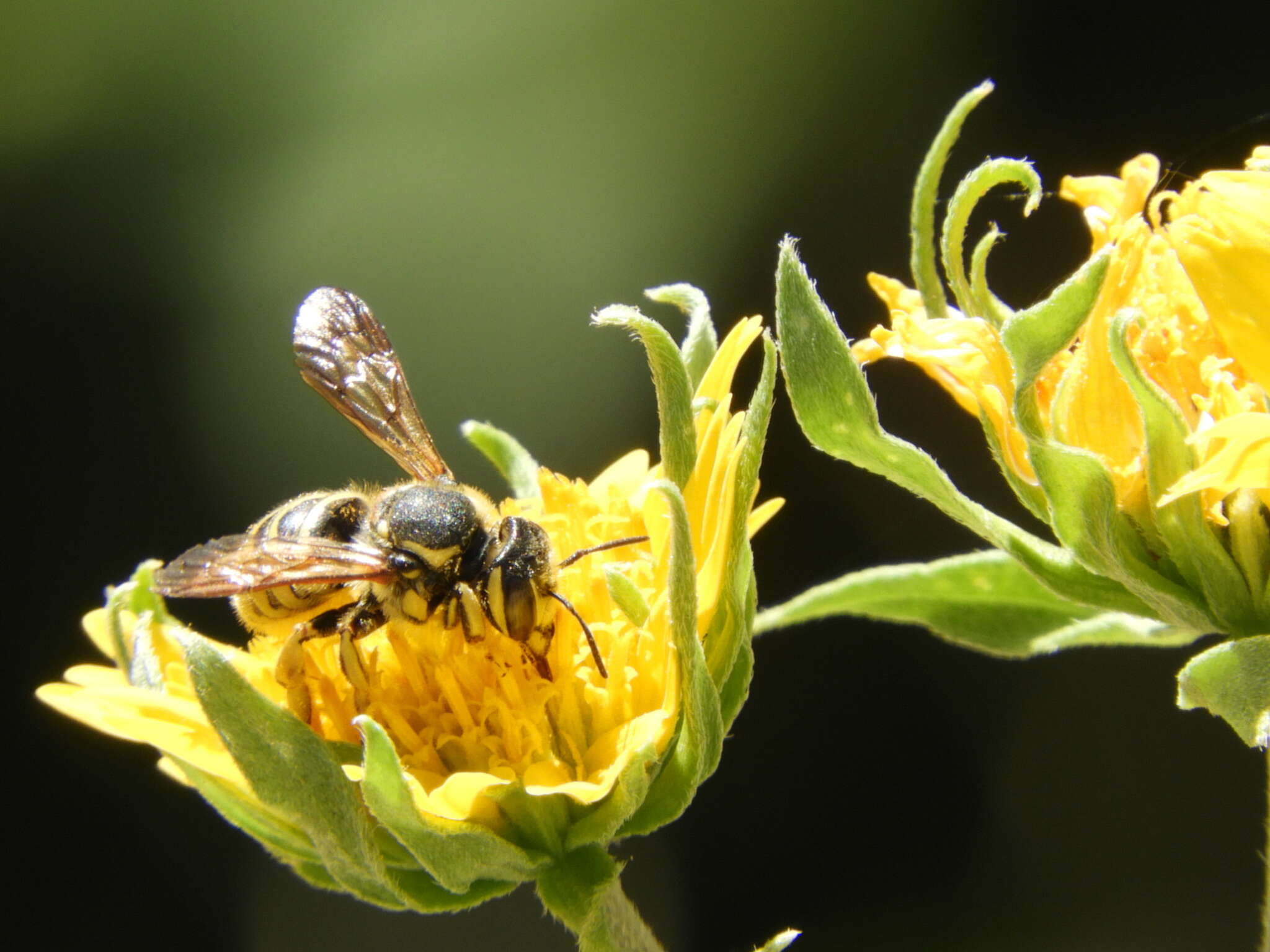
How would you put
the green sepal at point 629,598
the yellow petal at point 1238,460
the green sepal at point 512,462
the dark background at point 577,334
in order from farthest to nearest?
the dark background at point 577,334
the green sepal at point 512,462
the green sepal at point 629,598
the yellow petal at point 1238,460

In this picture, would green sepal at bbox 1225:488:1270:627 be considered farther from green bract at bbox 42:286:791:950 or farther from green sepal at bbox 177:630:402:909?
green sepal at bbox 177:630:402:909

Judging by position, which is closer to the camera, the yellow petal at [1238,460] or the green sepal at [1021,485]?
the yellow petal at [1238,460]

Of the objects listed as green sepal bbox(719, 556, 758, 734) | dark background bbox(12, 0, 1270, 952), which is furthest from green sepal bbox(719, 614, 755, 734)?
dark background bbox(12, 0, 1270, 952)

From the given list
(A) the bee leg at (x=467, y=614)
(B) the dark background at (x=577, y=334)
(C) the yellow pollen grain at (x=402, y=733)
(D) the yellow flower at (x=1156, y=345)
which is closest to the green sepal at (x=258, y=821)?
(C) the yellow pollen grain at (x=402, y=733)

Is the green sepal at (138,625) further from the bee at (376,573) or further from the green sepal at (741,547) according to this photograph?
the green sepal at (741,547)

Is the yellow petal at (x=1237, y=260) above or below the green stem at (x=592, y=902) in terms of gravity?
above

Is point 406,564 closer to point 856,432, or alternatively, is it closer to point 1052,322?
point 856,432

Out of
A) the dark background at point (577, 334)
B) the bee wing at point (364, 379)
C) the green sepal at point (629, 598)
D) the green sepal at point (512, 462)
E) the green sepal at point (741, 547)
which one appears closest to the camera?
the green sepal at point (741, 547)

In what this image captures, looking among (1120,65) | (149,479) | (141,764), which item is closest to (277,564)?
(149,479)
